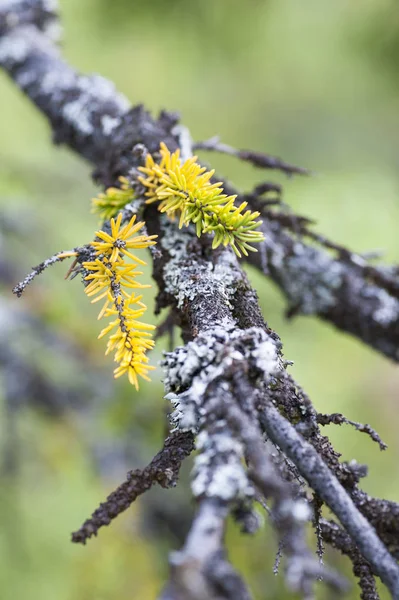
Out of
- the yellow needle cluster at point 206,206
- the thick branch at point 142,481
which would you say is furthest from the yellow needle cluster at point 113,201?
the thick branch at point 142,481

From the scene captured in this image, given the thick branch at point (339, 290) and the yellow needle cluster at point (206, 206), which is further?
the thick branch at point (339, 290)

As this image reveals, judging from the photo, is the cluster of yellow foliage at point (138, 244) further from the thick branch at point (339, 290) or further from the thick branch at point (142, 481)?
the thick branch at point (339, 290)

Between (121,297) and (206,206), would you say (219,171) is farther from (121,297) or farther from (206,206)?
(121,297)

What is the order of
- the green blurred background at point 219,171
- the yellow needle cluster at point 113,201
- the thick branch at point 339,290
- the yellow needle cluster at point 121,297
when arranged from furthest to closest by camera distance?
the green blurred background at point 219,171 < the thick branch at point 339,290 < the yellow needle cluster at point 113,201 < the yellow needle cluster at point 121,297

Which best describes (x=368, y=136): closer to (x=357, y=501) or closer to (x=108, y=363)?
(x=108, y=363)

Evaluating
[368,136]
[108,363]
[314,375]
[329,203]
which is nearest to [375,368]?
[314,375]

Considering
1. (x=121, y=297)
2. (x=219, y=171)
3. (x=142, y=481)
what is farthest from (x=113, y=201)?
(x=219, y=171)

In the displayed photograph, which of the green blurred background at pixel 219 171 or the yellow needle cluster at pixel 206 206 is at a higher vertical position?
the green blurred background at pixel 219 171
